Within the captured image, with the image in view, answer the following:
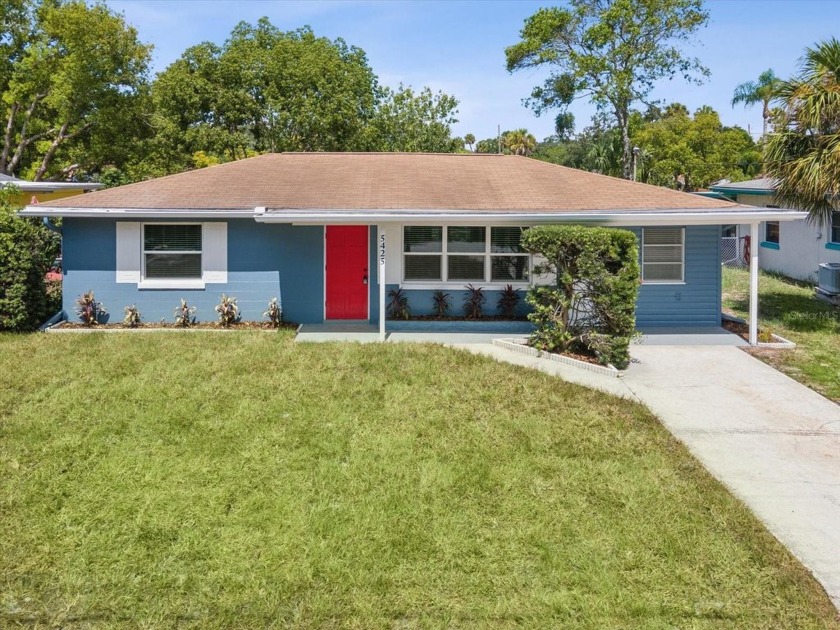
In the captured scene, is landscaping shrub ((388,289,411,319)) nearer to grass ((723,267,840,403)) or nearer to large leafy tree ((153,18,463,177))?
grass ((723,267,840,403))

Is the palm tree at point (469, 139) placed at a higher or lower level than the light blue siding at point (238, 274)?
higher

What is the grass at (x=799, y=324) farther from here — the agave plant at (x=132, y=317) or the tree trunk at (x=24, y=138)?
the tree trunk at (x=24, y=138)

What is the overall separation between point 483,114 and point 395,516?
39.8m

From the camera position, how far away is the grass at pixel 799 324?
9266 mm

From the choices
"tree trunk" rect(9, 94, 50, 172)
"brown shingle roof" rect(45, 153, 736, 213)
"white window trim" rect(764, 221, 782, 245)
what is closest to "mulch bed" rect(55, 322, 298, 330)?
"brown shingle roof" rect(45, 153, 736, 213)

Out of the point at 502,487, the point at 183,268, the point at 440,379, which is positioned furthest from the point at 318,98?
the point at 502,487

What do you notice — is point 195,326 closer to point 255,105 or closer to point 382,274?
point 382,274

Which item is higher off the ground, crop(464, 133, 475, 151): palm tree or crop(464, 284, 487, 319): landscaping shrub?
crop(464, 133, 475, 151): palm tree

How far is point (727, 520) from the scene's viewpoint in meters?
4.83

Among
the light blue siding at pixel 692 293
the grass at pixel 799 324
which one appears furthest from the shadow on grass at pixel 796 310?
the light blue siding at pixel 692 293

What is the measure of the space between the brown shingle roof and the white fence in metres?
11.8

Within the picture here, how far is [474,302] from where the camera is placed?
12.5 meters

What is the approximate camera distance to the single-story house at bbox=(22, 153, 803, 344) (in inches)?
474

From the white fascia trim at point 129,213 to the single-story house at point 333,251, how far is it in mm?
87
